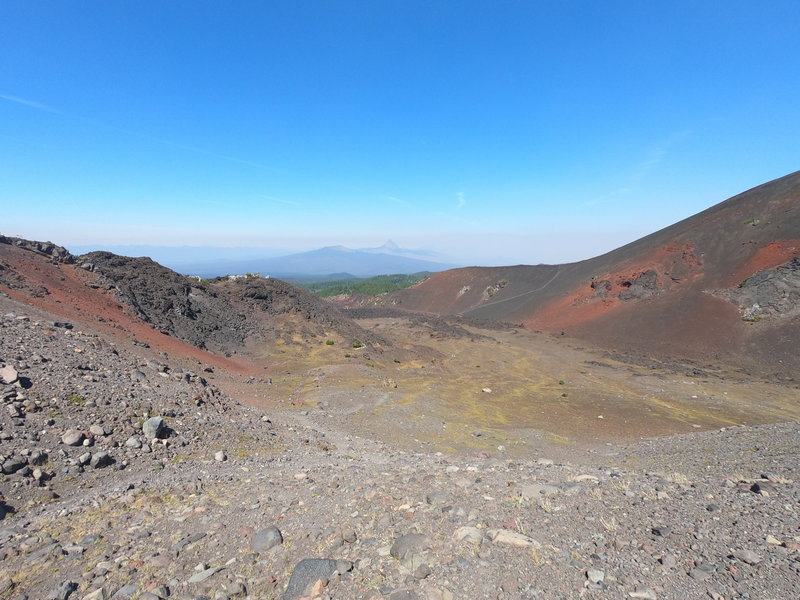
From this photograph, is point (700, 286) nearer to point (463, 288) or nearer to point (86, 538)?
point (463, 288)

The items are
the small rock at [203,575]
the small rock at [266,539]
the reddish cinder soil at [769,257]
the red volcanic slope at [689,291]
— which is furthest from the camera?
the reddish cinder soil at [769,257]

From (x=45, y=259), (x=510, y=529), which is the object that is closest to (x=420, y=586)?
(x=510, y=529)

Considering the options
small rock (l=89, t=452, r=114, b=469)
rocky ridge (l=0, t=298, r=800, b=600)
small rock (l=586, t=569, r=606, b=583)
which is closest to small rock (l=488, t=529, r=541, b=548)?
rocky ridge (l=0, t=298, r=800, b=600)

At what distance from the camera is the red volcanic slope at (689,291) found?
116ft

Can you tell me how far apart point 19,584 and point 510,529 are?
6.00 metres


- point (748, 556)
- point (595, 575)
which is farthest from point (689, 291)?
point (595, 575)

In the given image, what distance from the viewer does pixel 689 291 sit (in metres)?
43.1

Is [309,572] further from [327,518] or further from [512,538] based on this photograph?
[512,538]

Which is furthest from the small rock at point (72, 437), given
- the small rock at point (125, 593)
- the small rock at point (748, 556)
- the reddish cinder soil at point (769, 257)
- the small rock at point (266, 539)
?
the reddish cinder soil at point (769, 257)

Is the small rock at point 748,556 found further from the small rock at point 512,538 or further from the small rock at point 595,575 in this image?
the small rock at point 512,538

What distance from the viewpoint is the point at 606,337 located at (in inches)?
1700

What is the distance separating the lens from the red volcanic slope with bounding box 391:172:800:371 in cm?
3525

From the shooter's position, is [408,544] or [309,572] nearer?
[309,572]

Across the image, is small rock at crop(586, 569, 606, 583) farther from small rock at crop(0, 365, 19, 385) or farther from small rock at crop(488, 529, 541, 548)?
small rock at crop(0, 365, 19, 385)
